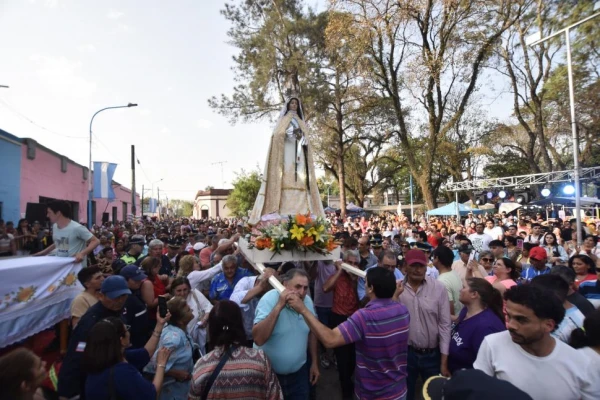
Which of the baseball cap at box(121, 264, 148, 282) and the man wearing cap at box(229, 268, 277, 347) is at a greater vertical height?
the baseball cap at box(121, 264, 148, 282)

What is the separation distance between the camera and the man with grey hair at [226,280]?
16.0 ft

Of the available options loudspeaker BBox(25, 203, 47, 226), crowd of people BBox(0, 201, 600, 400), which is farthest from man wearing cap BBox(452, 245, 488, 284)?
loudspeaker BBox(25, 203, 47, 226)

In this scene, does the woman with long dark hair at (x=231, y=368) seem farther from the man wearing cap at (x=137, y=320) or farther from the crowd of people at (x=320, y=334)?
the man wearing cap at (x=137, y=320)

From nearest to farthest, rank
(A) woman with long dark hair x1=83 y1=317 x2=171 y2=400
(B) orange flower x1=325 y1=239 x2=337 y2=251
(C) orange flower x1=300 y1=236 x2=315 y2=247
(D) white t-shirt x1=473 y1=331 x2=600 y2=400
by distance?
(D) white t-shirt x1=473 y1=331 x2=600 y2=400
(A) woman with long dark hair x1=83 y1=317 x2=171 y2=400
(C) orange flower x1=300 y1=236 x2=315 y2=247
(B) orange flower x1=325 y1=239 x2=337 y2=251

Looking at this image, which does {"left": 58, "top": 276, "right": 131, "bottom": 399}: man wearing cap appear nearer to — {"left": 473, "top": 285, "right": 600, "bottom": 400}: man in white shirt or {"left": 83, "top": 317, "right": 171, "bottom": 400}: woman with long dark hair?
{"left": 83, "top": 317, "right": 171, "bottom": 400}: woman with long dark hair

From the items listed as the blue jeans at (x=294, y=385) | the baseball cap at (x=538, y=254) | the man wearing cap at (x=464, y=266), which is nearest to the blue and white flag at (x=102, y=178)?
the man wearing cap at (x=464, y=266)

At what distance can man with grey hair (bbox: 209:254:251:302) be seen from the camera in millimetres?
4887

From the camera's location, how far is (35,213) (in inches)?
518

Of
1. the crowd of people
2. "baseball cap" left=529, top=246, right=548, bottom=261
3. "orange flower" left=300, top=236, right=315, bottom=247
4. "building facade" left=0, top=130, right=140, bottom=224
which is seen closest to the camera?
the crowd of people

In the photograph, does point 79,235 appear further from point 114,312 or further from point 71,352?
point 71,352

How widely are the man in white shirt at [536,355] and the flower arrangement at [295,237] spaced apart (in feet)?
7.43

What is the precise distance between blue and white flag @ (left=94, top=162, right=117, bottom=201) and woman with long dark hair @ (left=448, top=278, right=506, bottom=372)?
20.7 meters

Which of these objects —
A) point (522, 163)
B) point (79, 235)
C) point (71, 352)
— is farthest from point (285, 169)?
point (522, 163)

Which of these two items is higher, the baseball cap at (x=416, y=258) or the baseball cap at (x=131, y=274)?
the baseball cap at (x=416, y=258)
